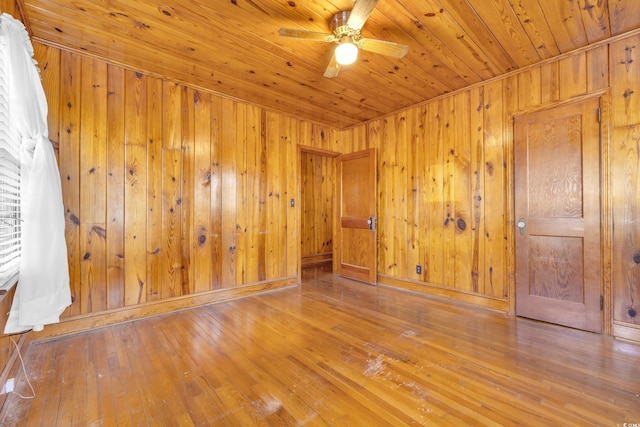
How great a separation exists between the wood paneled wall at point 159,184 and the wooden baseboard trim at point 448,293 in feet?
5.21

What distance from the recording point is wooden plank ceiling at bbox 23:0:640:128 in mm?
1982

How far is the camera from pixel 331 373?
1.88 meters

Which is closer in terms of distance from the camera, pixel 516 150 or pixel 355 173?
pixel 516 150

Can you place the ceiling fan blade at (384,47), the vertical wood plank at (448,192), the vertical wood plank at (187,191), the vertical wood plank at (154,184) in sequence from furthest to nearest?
the vertical wood plank at (448,192) < the vertical wood plank at (187,191) < the vertical wood plank at (154,184) < the ceiling fan blade at (384,47)

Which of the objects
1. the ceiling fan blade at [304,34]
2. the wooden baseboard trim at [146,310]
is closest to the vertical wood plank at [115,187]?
the wooden baseboard trim at [146,310]

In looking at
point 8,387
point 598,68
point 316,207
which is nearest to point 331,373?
point 8,387

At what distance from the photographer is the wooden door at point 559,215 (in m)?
2.49

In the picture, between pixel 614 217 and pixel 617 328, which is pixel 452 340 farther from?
pixel 614 217

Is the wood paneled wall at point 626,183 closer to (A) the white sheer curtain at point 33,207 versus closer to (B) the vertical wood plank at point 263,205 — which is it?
(B) the vertical wood plank at point 263,205

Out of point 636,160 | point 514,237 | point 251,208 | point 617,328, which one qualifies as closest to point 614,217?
point 636,160

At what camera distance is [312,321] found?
110 inches

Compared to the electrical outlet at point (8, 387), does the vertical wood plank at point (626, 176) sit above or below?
above

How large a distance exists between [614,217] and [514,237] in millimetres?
763

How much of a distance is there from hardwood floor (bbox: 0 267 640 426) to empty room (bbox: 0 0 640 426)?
18 mm
